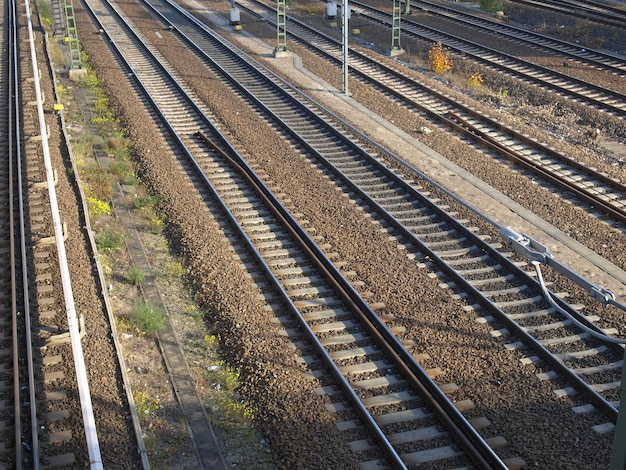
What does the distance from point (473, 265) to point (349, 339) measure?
3040 millimetres

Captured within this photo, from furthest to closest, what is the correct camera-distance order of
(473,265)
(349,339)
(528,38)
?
(528,38) → (473,265) → (349,339)

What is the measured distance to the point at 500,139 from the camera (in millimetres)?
18984

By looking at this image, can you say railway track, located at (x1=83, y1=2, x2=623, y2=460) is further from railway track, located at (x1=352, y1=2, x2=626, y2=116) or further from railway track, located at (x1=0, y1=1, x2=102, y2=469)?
railway track, located at (x1=352, y1=2, x2=626, y2=116)

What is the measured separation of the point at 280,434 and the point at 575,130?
14476 millimetres

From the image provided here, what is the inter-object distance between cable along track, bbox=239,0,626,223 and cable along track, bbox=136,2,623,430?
2.79 m

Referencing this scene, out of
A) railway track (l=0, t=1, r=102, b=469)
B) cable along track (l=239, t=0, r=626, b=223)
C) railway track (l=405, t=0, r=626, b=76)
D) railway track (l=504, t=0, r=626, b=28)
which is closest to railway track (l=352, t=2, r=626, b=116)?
railway track (l=405, t=0, r=626, b=76)

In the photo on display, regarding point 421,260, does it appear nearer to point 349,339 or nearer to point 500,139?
point 349,339

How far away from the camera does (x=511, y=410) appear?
9180mm

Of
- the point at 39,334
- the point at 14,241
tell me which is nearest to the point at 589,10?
the point at 14,241

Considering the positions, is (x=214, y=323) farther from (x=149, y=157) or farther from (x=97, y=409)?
(x=149, y=157)

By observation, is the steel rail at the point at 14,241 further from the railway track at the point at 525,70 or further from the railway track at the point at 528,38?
the railway track at the point at 528,38

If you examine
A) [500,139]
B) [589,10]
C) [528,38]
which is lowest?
[500,139]

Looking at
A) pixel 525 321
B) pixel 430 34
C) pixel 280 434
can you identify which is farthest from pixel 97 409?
pixel 430 34

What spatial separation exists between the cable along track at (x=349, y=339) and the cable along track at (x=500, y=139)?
5790 millimetres
